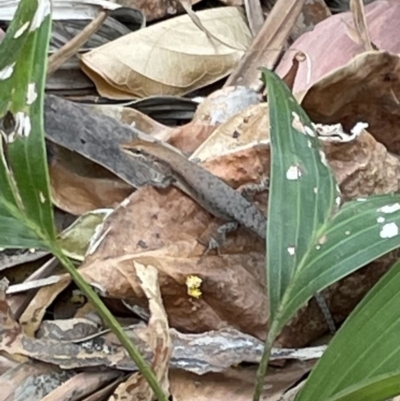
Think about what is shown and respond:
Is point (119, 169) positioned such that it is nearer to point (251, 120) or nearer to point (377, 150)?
point (251, 120)

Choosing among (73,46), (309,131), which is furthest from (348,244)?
(73,46)

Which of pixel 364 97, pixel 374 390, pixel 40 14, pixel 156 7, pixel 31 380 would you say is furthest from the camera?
pixel 156 7

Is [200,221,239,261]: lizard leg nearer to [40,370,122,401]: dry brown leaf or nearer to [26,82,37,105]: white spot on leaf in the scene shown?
[40,370,122,401]: dry brown leaf

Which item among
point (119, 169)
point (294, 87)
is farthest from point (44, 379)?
point (294, 87)

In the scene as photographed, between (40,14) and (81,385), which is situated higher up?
(40,14)

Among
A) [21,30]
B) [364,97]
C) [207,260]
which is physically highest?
[21,30]

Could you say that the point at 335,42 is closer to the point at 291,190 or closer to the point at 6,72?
the point at 291,190

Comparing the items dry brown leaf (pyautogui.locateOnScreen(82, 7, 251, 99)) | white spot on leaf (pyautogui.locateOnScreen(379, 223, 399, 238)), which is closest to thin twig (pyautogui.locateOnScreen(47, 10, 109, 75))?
dry brown leaf (pyautogui.locateOnScreen(82, 7, 251, 99))
